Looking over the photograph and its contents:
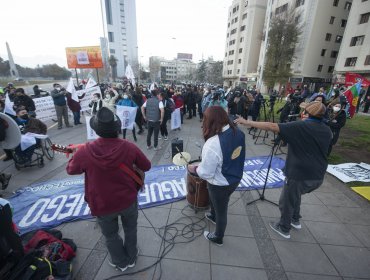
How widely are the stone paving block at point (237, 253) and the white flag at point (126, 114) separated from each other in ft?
17.3

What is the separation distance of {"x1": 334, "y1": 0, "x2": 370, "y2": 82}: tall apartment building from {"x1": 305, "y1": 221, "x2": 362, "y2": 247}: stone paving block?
95.4 ft

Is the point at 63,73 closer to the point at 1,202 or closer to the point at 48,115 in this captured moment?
the point at 48,115

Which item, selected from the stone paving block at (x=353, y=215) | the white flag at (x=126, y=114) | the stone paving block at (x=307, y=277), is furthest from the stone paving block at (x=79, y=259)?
the white flag at (x=126, y=114)

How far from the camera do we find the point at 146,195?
4.28m

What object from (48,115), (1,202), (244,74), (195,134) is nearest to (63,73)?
(244,74)

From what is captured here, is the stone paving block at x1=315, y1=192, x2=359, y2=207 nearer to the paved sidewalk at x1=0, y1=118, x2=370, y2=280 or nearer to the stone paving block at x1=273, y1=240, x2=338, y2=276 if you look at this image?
the paved sidewalk at x1=0, y1=118, x2=370, y2=280

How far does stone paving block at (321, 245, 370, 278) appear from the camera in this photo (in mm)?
2693

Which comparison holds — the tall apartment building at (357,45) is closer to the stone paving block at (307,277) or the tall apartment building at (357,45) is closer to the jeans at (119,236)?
the stone paving block at (307,277)

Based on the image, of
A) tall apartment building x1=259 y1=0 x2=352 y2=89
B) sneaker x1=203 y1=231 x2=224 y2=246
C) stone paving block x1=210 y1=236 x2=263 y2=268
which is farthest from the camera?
tall apartment building x1=259 y1=0 x2=352 y2=89

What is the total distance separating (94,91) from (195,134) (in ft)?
17.7

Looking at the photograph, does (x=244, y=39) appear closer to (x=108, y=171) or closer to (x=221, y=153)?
(x=221, y=153)

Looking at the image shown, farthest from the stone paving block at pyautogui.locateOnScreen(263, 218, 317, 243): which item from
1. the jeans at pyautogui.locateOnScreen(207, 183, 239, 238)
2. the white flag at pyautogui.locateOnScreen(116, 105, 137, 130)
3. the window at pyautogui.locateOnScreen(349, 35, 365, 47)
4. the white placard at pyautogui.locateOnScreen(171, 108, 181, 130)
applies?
the window at pyautogui.locateOnScreen(349, 35, 365, 47)

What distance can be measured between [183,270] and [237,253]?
857 millimetres

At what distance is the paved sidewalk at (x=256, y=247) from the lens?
264 centimetres
